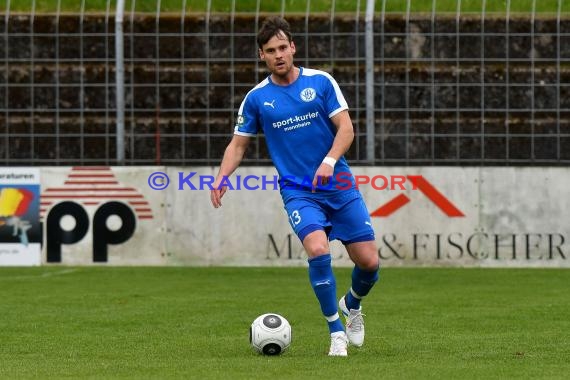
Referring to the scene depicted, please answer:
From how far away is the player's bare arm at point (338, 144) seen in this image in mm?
9289

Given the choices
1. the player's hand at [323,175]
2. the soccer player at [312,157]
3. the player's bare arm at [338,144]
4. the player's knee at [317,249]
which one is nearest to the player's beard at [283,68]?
the soccer player at [312,157]

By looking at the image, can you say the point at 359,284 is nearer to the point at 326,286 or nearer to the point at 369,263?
the point at 369,263

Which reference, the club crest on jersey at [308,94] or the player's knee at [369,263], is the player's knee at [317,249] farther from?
the club crest on jersey at [308,94]

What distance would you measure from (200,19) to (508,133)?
4.22 m

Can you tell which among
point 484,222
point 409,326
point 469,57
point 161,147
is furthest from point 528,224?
point 409,326

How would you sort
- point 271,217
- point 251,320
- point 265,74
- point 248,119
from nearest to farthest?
point 248,119, point 251,320, point 271,217, point 265,74

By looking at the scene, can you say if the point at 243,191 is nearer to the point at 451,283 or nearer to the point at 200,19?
the point at 200,19

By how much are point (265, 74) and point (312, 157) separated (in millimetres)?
10031

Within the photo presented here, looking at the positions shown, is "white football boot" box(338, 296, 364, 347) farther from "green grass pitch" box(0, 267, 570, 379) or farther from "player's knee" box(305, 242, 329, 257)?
"player's knee" box(305, 242, 329, 257)

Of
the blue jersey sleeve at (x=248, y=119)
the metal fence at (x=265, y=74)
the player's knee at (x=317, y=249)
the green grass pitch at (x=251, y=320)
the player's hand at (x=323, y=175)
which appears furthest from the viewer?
the metal fence at (x=265, y=74)

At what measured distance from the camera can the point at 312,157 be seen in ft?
31.7

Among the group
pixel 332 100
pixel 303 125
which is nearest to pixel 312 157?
pixel 303 125

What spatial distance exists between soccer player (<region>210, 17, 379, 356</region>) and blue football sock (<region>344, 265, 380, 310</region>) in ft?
0.30

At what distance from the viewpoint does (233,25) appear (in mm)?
19297
